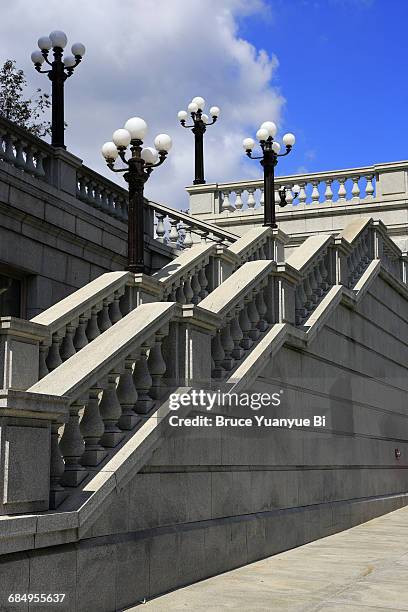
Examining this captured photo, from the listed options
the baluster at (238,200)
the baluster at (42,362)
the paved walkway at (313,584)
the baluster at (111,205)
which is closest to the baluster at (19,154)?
the baluster at (111,205)

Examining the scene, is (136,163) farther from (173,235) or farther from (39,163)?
(173,235)

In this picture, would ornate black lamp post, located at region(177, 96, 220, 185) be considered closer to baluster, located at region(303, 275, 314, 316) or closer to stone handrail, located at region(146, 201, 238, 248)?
stone handrail, located at region(146, 201, 238, 248)

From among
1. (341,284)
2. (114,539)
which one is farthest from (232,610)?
(341,284)

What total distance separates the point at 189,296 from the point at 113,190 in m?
5.77

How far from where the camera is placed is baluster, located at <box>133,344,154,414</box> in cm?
798

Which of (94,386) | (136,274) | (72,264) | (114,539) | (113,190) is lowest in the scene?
(114,539)

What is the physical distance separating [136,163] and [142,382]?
5.42 metres

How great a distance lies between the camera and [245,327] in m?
10.6

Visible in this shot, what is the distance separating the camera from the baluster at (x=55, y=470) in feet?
21.7

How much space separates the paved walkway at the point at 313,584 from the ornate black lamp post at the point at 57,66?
394 inches

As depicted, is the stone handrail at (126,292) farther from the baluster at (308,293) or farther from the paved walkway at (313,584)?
the paved walkway at (313,584)

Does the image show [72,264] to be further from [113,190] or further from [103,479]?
[103,479]

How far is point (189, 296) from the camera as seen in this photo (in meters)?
13.0

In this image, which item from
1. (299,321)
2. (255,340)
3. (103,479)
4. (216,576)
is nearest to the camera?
(103,479)
